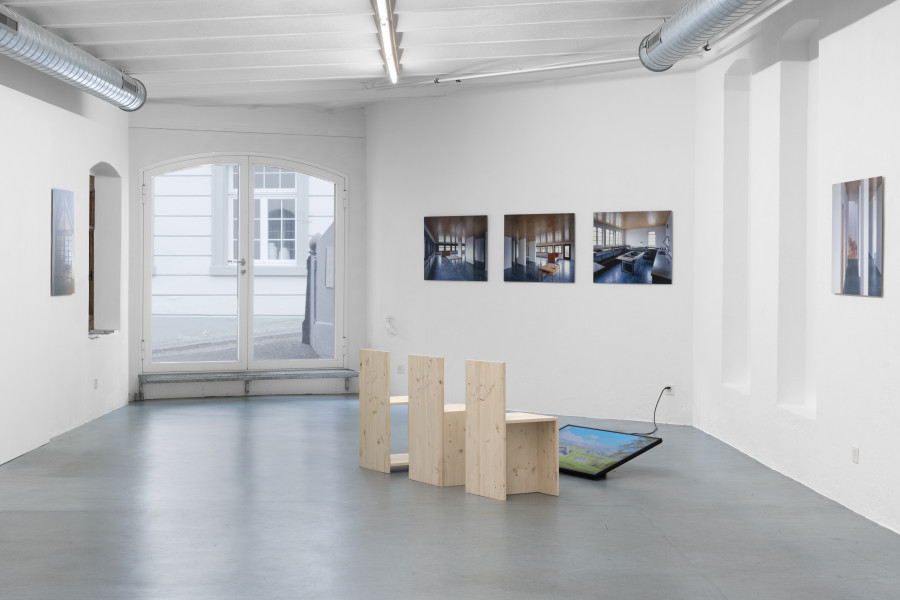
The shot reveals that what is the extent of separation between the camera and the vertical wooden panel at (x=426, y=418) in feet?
19.6

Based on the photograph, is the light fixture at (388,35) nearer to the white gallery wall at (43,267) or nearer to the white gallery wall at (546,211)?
the white gallery wall at (546,211)

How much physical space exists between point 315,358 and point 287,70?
12.5ft

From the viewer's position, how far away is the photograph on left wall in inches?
298

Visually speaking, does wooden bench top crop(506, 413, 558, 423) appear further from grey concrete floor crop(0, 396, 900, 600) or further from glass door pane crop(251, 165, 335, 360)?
glass door pane crop(251, 165, 335, 360)

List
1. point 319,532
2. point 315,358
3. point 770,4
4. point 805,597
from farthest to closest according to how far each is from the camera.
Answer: point 315,358, point 770,4, point 319,532, point 805,597

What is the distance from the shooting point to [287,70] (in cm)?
827

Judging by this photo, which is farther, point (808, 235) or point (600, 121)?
point (600, 121)

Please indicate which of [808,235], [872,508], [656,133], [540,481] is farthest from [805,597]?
[656,133]

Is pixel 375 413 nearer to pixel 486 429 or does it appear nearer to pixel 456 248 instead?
pixel 486 429

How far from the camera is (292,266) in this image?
1050 centimetres

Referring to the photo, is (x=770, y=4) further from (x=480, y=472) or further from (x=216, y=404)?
(x=216, y=404)

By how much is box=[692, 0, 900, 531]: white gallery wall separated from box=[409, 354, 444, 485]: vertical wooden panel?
8.58 ft

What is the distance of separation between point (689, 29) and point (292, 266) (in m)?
6.05

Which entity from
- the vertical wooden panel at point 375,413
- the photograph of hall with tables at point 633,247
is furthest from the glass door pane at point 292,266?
the vertical wooden panel at point 375,413
